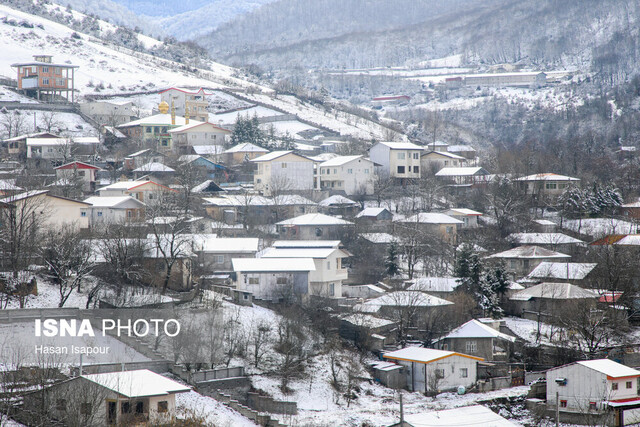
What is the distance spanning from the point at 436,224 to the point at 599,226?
985cm

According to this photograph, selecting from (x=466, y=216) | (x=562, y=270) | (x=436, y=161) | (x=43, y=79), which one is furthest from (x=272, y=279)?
(x=43, y=79)

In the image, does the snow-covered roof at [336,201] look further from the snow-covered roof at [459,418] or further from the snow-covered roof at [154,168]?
the snow-covered roof at [459,418]

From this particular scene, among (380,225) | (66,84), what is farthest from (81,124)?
(380,225)

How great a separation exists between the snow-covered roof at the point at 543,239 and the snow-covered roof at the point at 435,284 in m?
8.61

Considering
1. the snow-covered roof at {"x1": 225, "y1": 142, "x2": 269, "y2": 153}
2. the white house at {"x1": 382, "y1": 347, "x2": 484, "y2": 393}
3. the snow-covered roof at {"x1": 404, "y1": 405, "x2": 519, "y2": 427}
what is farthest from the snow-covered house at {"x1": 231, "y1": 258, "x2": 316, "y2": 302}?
the snow-covered roof at {"x1": 225, "y1": 142, "x2": 269, "y2": 153}

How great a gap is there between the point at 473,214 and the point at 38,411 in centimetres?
3276

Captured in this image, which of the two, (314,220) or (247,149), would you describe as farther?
(247,149)

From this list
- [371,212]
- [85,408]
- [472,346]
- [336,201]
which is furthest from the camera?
[336,201]

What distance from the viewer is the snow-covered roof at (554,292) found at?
124ft

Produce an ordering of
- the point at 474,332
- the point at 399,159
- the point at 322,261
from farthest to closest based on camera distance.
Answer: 1. the point at 399,159
2. the point at 322,261
3. the point at 474,332

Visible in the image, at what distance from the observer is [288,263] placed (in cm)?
3628

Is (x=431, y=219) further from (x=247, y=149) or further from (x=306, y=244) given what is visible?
(x=247, y=149)

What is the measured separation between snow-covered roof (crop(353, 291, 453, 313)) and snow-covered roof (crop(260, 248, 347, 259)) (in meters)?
3.01

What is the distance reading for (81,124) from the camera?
62.2 meters
